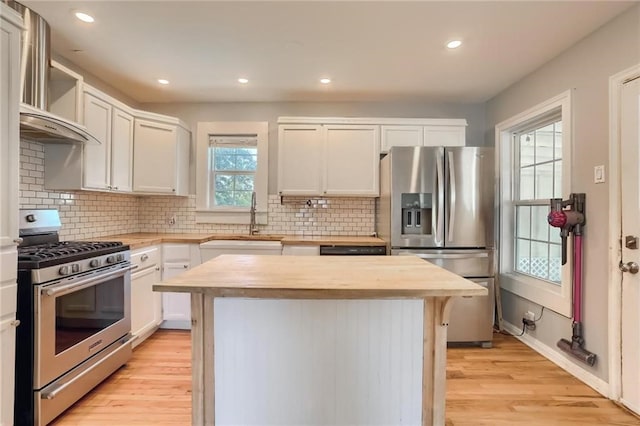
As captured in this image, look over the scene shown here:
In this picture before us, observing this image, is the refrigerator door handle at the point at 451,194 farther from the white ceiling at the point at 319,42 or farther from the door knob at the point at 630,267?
the door knob at the point at 630,267

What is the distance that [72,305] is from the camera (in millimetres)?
2008

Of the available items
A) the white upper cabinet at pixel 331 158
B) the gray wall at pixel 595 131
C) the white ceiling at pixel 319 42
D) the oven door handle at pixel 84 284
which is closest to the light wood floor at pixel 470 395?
the gray wall at pixel 595 131

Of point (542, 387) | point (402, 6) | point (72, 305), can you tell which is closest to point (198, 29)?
point (402, 6)

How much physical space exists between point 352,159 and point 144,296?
238cm

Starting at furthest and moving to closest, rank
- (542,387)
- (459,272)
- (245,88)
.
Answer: (245,88), (459,272), (542,387)

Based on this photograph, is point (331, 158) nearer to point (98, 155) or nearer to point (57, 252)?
point (98, 155)

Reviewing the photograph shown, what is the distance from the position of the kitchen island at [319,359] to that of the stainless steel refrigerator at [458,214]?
60.7 inches

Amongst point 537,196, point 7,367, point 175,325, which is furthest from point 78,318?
point 537,196

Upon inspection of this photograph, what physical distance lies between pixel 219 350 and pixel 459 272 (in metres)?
2.25

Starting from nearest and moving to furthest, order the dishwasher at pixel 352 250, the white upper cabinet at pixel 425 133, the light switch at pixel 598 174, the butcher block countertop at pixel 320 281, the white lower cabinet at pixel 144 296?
the butcher block countertop at pixel 320 281
the light switch at pixel 598 174
the white lower cabinet at pixel 144 296
the dishwasher at pixel 352 250
the white upper cabinet at pixel 425 133

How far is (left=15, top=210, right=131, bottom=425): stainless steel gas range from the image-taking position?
175cm

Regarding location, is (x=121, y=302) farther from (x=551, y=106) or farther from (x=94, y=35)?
(x=551, y=106)

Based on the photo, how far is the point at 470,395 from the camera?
7.19 feet

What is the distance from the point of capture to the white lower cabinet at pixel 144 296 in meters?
2.73
